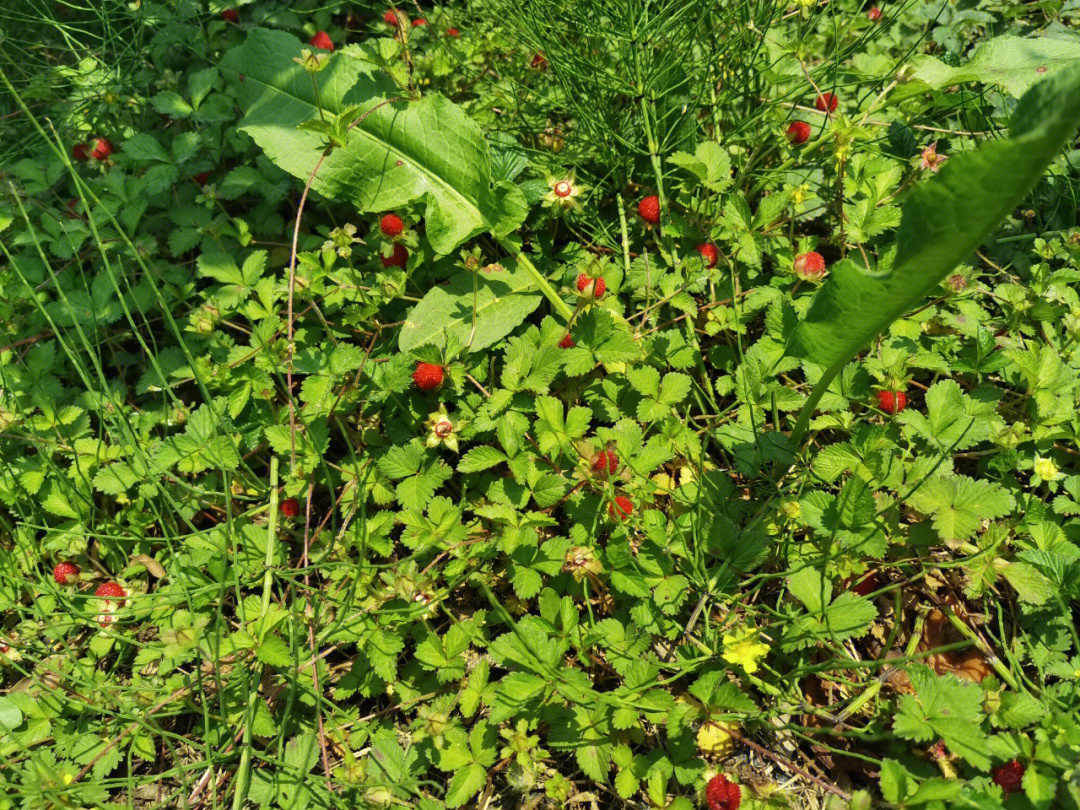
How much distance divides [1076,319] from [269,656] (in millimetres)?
2155

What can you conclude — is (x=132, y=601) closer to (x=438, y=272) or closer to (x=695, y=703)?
(x=438, y=272)

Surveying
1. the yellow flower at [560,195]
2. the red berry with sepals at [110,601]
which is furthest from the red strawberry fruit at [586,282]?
the red berry with sepals at [110,601]

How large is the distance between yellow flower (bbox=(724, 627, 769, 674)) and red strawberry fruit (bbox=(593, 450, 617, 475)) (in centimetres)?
47

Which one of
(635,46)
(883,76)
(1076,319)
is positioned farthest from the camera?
(883,76)

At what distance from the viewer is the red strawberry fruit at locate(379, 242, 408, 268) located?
2.21m

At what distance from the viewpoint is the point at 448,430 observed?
1.87 m

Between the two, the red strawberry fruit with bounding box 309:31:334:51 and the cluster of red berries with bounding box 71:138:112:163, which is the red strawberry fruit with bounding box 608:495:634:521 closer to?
the red strawberry fruit with bounding box 309:31:334:51

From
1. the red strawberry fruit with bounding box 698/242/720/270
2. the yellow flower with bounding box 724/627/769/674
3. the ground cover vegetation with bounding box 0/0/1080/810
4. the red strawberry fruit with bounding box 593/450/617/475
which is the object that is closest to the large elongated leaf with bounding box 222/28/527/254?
the ground cover vegetation with bounding box 0/0/1080/810

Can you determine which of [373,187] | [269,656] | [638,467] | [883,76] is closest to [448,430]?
[638,467]

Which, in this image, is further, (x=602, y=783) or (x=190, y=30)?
(x=190, y=30)

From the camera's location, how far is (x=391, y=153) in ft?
7.27

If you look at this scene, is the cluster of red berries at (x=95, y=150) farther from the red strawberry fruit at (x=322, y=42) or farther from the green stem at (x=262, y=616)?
the green stem at (x=262, y=616)

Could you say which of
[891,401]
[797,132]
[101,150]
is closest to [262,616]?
[891,401]

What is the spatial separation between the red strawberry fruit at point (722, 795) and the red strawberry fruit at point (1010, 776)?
0.51 m
